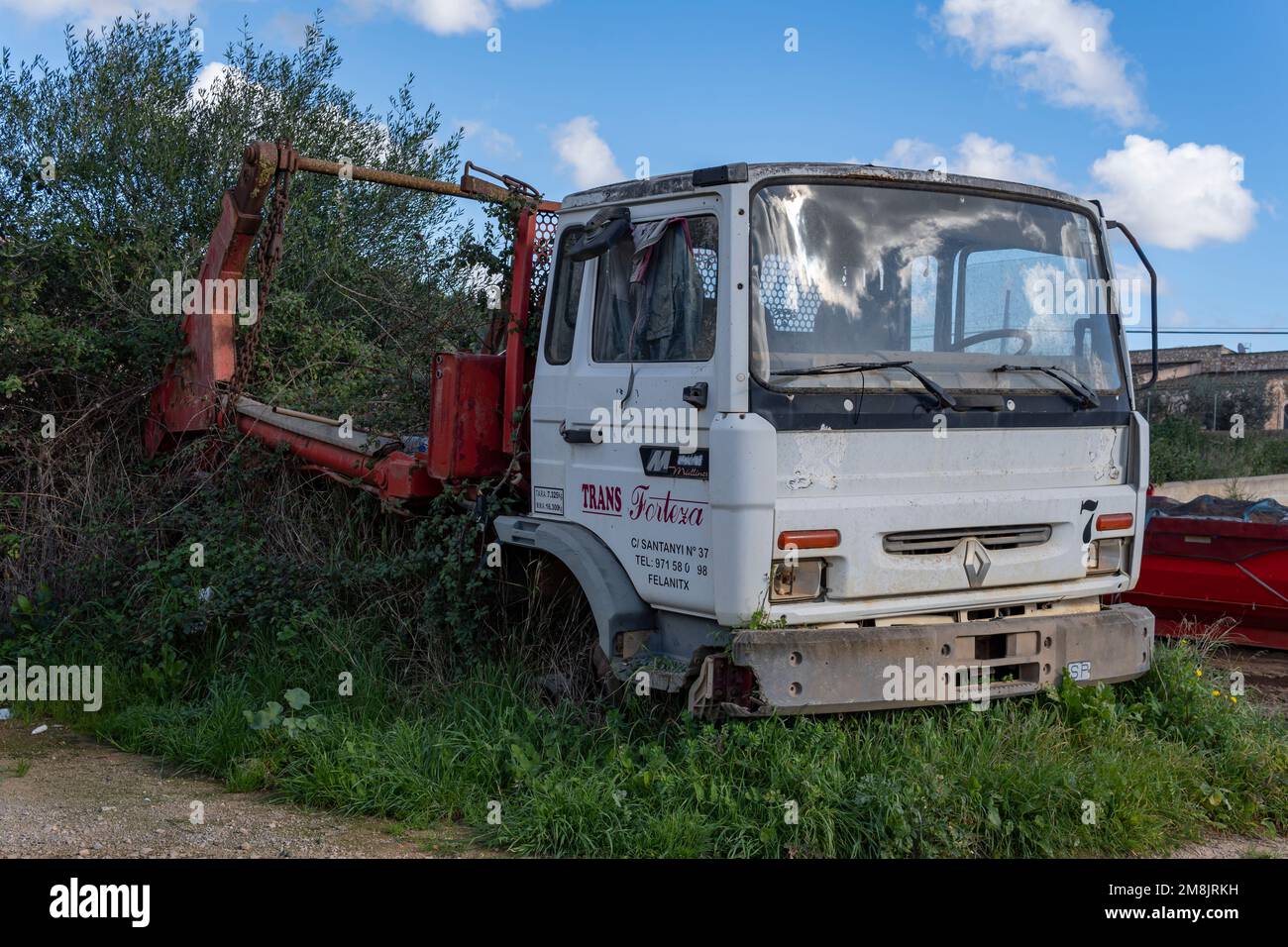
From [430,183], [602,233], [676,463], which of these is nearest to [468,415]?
[602,233]

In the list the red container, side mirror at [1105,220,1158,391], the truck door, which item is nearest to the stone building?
the red container

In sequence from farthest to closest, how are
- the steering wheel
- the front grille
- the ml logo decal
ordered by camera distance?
the steering wheel < the front grille < the ml logo decal

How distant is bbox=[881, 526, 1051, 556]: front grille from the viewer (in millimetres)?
5020

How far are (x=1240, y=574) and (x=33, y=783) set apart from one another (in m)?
6.96

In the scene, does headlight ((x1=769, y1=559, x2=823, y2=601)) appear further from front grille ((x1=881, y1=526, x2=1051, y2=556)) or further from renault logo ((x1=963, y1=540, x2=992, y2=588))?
renault logo ((x1=963, y1=540, x2=992, y2=588))

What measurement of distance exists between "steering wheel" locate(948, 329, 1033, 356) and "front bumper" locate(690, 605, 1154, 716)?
1204 millimetres

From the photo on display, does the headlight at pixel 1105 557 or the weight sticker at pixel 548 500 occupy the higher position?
the weight sticker at pixel 548 500

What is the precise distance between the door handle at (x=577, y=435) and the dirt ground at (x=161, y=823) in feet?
5.69

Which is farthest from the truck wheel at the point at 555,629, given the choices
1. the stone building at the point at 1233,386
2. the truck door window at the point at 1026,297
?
the stone building at the point at 1233,386

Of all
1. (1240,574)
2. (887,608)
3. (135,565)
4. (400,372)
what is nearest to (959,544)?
(887,608)

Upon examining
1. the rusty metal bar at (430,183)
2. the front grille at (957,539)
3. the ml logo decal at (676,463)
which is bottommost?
the front grille at (957,539)

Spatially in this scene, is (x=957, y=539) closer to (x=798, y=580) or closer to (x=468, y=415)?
(x=798, y=580)

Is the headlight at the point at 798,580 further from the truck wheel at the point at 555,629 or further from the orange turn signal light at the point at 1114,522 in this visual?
the orange turn signal light at the point at 1114,522

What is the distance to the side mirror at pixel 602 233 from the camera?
508 cm
